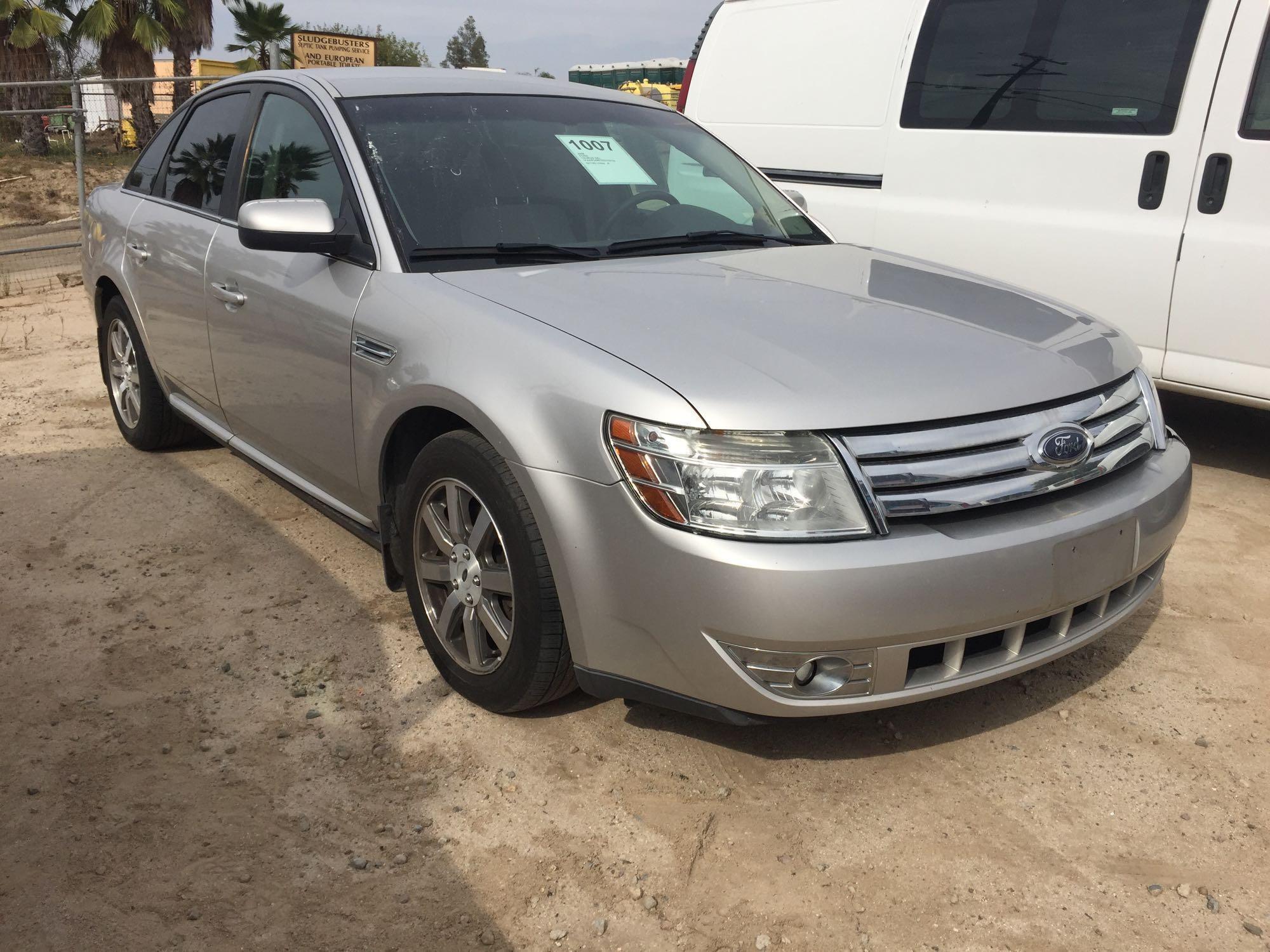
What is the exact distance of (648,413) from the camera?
234 cm

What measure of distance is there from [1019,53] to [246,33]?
2636 centimetres

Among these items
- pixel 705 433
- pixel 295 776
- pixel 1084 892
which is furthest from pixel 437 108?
pixel 1084 892

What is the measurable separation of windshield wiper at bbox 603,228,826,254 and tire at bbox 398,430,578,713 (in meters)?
0.90

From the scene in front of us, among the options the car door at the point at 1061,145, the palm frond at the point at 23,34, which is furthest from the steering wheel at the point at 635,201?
the palm frond at the point at 23,34

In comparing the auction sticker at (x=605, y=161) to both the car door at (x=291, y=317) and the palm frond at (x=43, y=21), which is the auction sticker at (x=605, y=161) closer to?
the car door at (x=291, y=317)

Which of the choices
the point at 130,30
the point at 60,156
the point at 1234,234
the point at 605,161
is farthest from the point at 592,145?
the point at 130,30

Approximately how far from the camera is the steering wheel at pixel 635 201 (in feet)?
11.2

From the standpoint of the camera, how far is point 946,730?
9.63 feet

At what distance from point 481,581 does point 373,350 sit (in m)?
0.71

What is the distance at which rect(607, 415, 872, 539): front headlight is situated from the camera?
230 cm

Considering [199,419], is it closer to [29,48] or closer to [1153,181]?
[1153,181]

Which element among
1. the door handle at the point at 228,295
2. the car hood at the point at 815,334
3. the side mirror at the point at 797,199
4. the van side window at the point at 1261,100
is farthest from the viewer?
the van side window at the point at 1261,100

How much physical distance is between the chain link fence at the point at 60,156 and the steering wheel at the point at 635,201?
172 inches

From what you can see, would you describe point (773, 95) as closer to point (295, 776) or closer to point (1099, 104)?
point (1099, 104)
